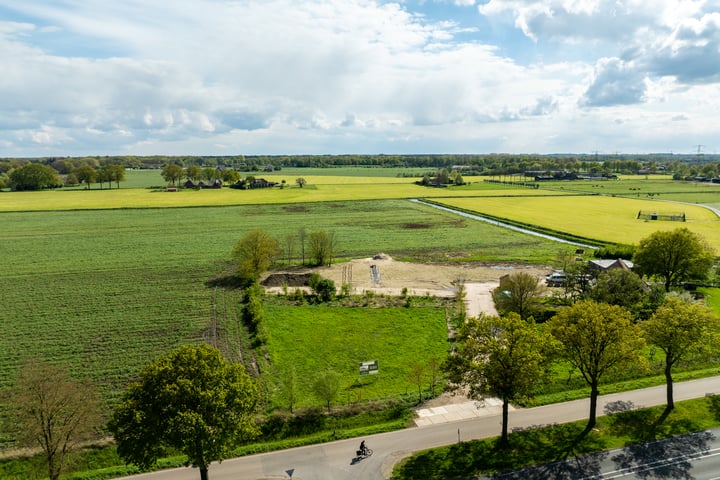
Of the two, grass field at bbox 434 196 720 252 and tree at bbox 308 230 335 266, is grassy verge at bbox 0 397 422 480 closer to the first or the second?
tree at bbox 308 230 335 266

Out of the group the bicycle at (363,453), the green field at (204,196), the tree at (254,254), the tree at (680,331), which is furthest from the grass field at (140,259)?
the tree at (680,331)

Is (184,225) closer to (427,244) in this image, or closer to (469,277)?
(427,244)

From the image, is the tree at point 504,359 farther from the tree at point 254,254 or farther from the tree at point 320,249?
the tree at point 320,249

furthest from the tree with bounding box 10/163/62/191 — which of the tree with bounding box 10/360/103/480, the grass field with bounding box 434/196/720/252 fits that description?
the tree with bounding box 10/360/103/480

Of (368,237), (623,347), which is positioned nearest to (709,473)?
(623,347)

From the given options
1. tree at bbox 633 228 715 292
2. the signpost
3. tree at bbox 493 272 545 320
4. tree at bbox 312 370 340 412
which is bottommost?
the signpost

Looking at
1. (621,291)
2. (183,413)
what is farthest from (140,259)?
(621,291)
